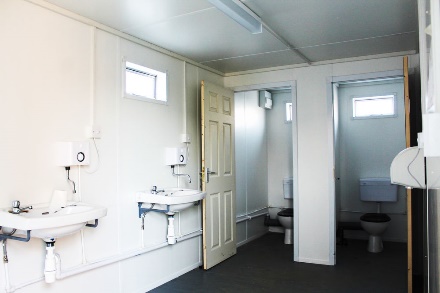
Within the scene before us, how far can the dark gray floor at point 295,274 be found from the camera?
3.64m

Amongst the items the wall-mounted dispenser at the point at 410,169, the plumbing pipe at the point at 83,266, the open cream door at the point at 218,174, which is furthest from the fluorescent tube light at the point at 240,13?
the plumbing pipe at the point at 83,266

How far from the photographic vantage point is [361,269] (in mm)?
4234

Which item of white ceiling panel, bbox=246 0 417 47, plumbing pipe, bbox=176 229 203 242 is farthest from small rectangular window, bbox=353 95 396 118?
plumbing pipe, bbox=176 229 203 242

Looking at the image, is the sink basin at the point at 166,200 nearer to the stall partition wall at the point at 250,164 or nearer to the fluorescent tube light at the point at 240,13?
the fluorescent tube light at the point at 240,13

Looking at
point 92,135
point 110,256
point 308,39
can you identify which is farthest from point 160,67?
point 110,256

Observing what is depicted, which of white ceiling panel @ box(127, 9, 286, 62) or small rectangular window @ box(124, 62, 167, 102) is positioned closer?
white ceiling panel @ box(127, 9, 286, 62)

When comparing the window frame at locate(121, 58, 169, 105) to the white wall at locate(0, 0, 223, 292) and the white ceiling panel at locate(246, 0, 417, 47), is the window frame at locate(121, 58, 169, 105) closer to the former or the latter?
the white wall at locate(0, 0, 223, 292)

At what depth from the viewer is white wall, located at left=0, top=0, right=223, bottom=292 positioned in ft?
8.15

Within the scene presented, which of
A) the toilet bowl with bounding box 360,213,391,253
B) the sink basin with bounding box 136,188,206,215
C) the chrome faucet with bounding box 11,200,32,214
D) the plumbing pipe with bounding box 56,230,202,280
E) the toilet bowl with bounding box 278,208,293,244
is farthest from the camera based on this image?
the toilet bowl with bounding box 278,208,293,244

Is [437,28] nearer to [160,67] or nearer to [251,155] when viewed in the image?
[160,67]

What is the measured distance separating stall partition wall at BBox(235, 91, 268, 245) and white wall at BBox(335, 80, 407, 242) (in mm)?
1263

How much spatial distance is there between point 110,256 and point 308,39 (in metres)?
2.84

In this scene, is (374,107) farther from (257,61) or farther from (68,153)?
(68,153)

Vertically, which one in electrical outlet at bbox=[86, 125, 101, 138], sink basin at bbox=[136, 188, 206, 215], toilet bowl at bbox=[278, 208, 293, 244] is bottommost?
toilet bowl at bbox=[278, 208, 293, 244]
